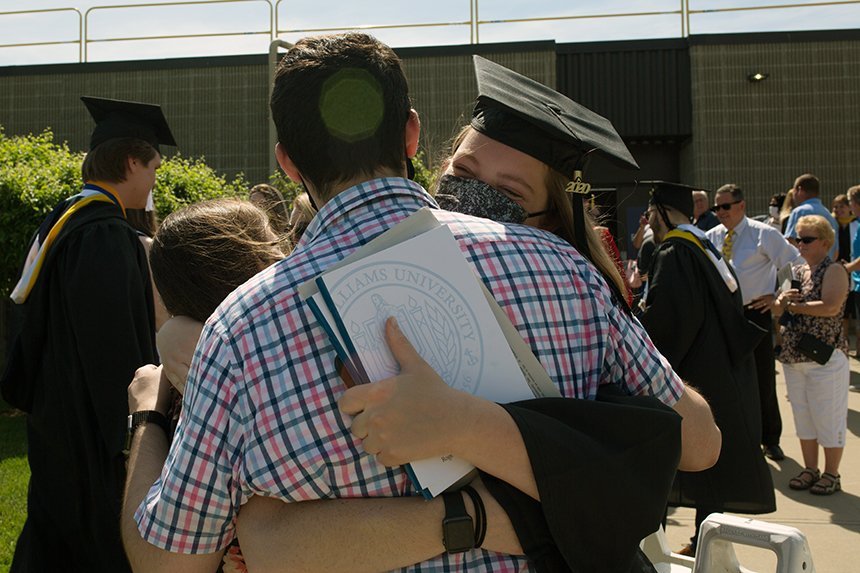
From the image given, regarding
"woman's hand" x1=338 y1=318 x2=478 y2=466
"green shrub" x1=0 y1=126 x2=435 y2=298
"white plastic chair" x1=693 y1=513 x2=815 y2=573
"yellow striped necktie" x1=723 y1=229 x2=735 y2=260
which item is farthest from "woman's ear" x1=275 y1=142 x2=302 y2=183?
"green shrub" x1=0 y1=126 x2=435 y2=298

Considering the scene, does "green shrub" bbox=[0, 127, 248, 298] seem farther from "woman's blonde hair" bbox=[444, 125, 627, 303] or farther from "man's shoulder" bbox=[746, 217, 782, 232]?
"woman's blonde hair" bbox=[444, 125, 627, 303]

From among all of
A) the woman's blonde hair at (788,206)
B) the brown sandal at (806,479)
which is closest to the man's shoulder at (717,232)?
the brown sandal at (806,479)

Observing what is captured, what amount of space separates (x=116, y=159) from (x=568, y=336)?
3107 millimetres

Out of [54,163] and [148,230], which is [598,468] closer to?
[148,230]

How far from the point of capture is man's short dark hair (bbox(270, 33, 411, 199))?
151cm

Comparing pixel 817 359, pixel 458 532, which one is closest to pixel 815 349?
pixel 817 359

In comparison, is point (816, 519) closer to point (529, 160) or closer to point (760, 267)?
point (760, 267)

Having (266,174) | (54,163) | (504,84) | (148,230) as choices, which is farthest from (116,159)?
(266,174)

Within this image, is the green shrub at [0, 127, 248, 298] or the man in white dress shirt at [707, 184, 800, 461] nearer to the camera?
→ the man in white dress shirt at [707, 184, 800, 461]

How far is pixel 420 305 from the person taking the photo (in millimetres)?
1384

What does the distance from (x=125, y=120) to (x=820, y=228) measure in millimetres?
5166

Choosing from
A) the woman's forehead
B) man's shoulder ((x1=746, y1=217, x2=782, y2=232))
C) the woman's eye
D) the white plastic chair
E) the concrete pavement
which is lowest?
the concrete pavement

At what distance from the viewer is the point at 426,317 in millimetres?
1388

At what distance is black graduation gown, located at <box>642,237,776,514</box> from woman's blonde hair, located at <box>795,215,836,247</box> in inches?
73.5
